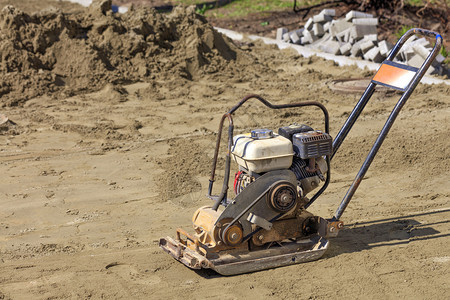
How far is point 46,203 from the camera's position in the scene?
6.33 metres

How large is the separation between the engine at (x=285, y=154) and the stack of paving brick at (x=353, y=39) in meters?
6.17

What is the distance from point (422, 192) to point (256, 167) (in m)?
2.71

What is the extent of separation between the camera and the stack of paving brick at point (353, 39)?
10469mm

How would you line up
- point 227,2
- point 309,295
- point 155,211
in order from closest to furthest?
point 309,295
point 155,211
point 227,2

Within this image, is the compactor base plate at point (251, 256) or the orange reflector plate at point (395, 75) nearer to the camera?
the compactor base plate at point (251, 256)

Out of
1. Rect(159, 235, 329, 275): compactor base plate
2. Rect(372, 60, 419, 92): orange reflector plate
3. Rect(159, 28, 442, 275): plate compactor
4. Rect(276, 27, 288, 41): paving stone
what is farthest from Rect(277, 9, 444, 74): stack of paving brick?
Rect(159, 235, 329, 275): compactor base plate

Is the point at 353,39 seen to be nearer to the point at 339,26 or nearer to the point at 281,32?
the point at 339,26

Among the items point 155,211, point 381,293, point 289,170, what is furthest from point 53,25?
point 381,293

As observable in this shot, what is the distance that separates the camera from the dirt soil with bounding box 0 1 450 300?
184 inches

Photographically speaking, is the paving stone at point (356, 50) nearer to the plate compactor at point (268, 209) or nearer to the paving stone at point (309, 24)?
the paving stone at point (309, 24)

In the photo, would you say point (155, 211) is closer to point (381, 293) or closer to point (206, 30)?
point (381, 293)

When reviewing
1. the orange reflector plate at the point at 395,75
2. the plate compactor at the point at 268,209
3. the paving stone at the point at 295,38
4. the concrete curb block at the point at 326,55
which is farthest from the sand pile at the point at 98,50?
the orange reflector plate at the point at 395,75

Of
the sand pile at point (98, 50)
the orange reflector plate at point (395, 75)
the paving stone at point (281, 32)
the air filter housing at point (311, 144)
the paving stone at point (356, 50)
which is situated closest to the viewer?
the air filter housing at point (311, 144)

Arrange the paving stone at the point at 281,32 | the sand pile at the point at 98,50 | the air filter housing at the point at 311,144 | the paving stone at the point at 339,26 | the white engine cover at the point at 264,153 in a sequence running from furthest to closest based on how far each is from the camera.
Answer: the paving stone at the point at 281,32
the paving stone at the point at 339,26
the sand pile at the point at 98,50
the air filter housing at the point at 311,144
the white engine cover at the point at 264,153
